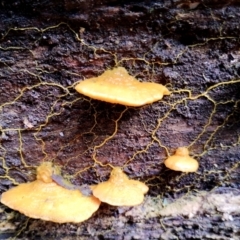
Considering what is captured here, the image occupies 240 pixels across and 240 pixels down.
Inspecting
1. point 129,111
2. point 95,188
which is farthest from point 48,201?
point 129,111

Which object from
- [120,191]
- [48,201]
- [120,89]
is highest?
[120,89]

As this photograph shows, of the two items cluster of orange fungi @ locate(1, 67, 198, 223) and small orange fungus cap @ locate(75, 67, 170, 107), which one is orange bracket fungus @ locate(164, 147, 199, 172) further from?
small orange fungus cap @ locate(75, 67, 170, 107)

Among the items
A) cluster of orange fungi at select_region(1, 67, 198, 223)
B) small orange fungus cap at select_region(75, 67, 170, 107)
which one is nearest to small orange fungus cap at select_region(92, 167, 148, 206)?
cluster of orange fungi at select_region(1, 67, 198, 223)

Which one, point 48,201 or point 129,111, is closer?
point 48,201

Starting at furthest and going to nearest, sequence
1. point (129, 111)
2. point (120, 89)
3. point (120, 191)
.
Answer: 1. point (129, 111)
2. point (120, 191)
3. point (120, 89)

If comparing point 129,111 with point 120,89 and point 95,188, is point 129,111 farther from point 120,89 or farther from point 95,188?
point 95,188

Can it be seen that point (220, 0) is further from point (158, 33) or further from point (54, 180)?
point (54, 180)

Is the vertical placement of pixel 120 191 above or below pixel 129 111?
below

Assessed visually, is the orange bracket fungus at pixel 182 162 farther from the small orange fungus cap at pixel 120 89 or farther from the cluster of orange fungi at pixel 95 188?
the small orange fungus cap at pixel 120 89
